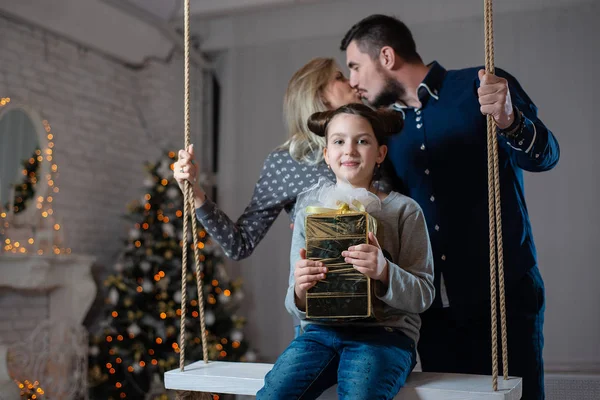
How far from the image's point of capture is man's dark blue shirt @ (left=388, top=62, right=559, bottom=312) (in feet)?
7.02

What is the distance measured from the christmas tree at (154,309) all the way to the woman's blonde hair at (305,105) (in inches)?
97.6

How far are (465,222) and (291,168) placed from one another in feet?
1.99

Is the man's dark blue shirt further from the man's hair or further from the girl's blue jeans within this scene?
the girl's blue jeans

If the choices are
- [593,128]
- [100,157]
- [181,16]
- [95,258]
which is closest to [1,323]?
[95,258]

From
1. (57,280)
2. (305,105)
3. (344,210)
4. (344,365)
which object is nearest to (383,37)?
(305,105)

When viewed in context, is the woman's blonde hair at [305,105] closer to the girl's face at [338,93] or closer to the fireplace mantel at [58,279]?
the girl's face at [338,93]

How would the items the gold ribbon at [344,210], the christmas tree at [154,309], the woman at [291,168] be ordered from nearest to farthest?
the gold ribbon at [344,210] < the woman at [291,168] < the christmas tree at [154,309]

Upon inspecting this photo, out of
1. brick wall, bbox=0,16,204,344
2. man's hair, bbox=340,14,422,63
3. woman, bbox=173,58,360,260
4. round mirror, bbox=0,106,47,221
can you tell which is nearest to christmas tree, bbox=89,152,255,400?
brick wall, bbox=0,16,204,344

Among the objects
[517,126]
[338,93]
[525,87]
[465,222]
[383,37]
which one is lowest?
Answer: [465,222]

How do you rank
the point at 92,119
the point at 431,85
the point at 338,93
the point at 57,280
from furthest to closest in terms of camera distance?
1. the point at 92,119
2. the point at 57,280
3. the point at 338,93
4. the point at 431,85

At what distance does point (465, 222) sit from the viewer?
2.19 m

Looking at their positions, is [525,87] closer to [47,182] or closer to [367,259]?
[47,182]

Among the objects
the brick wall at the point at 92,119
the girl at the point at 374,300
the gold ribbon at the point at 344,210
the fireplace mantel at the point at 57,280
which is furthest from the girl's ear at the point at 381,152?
the brick wall at the point at 92,119

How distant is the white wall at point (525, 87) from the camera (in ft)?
16.4
